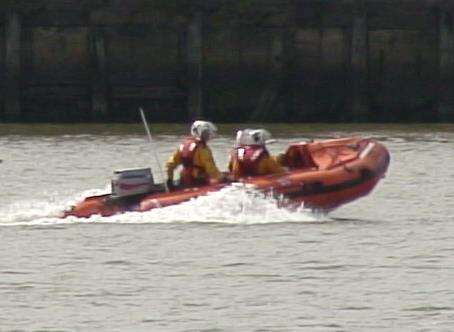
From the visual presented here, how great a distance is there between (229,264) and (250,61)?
21.6m

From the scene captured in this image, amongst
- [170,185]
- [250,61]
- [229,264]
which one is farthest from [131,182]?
[250,61]

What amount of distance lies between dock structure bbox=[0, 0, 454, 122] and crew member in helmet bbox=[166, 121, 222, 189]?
17755 millimetres

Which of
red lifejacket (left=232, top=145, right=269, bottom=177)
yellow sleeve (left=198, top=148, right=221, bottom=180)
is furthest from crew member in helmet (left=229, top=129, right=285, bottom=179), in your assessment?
yellow sleeve (left=198, top=148, right=221, bottom=180)

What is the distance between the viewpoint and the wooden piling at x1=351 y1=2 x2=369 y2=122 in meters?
39.8

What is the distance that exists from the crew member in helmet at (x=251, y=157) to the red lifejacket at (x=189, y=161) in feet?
1.26

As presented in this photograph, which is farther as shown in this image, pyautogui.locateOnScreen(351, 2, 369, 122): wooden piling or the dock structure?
the dock structure

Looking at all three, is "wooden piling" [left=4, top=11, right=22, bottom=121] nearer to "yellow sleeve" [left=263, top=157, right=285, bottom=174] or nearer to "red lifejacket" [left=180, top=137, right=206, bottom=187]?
"red lifejacket" [left=180, top=137, right=206, bottom=187]

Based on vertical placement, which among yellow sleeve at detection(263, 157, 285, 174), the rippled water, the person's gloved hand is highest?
yellow sleeve at detection(263, 157, 285, 174)

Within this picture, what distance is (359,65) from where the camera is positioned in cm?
3981

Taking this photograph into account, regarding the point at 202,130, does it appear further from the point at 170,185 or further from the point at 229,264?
the point at 229,264

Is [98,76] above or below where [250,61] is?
below

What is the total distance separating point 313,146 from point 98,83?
17145 mm

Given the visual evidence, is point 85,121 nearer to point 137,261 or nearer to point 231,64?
point 231,64

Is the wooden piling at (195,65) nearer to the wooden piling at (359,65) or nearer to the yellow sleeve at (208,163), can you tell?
the wooden piling at (359,65)
